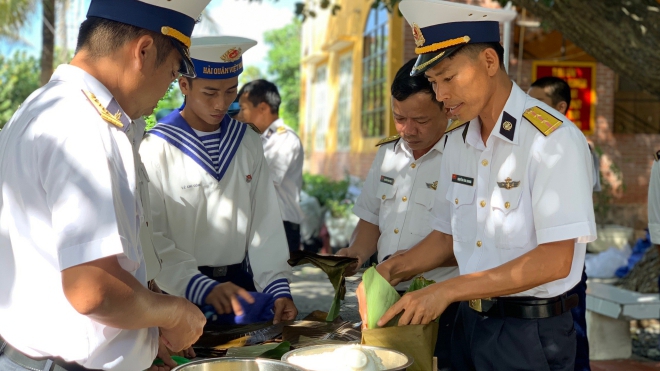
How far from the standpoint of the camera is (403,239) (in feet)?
10.2

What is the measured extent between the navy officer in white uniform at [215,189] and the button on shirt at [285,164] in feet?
10.8

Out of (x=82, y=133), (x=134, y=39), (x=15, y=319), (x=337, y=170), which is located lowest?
(x=337, y=170)

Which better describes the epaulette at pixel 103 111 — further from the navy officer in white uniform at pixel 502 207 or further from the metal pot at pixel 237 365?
the navy officer in white uniform at pixel 502 207

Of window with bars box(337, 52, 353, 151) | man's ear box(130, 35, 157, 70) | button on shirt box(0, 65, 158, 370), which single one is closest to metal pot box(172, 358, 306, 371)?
button on shirt box(0, 65, 158, 370)

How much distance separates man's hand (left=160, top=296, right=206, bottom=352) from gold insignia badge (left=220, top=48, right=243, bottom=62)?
5.09 ft

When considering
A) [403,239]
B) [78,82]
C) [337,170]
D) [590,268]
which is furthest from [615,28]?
[337,170]

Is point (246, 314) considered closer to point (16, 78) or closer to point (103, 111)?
point (103, 111)

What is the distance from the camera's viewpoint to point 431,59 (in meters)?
2.39

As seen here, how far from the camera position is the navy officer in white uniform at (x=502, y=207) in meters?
2.19

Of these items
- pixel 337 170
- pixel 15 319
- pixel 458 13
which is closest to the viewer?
pixel 15 319

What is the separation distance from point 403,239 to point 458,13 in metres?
1.08

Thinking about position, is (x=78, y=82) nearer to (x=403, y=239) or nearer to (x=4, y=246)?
(x=4, y=246)

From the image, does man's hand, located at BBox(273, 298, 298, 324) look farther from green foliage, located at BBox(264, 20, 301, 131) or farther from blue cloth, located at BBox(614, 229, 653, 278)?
green foliage, located at BBox(264, 20, 301, 131)

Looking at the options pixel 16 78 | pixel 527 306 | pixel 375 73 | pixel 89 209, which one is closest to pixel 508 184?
pixel 527 306
